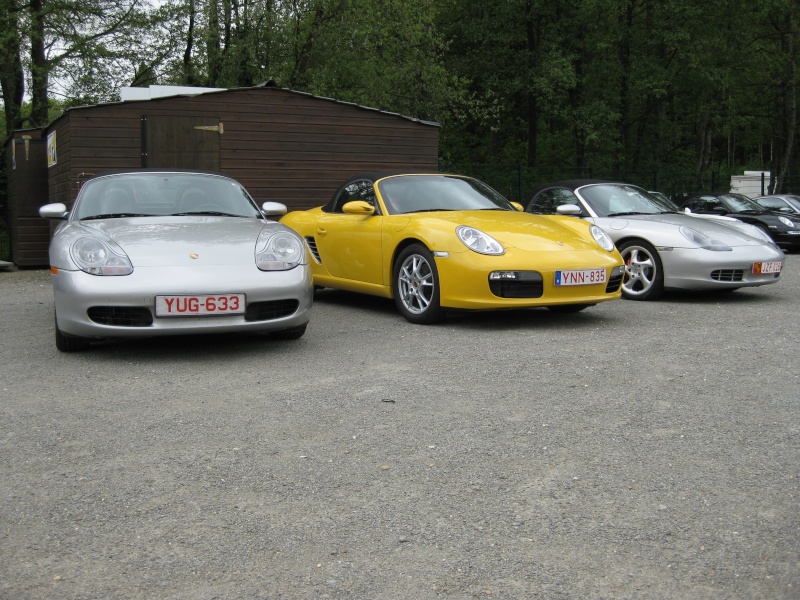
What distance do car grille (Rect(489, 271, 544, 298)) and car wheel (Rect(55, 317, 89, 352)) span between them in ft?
9.56

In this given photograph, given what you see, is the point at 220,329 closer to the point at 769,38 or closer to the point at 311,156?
the point at 311,156

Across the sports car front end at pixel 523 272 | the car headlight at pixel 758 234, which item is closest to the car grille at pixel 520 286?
the sports car front end at pixel 523 272

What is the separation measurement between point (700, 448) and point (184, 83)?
25496 millimetres

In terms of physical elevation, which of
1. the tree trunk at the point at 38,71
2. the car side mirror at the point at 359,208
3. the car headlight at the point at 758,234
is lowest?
the car headlight at the point at 758,234

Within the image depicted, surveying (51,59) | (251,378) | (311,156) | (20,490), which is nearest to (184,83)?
(51,59)

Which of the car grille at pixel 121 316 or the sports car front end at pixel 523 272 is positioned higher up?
the sports car front end at pixel 523 272

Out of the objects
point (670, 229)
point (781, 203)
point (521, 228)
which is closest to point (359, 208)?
point (521, 228)

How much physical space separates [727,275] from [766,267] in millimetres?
440

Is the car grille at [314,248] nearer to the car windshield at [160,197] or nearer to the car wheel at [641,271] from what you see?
the car windshield at [160,197]

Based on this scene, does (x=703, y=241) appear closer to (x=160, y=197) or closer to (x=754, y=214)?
(x=160, y=197)

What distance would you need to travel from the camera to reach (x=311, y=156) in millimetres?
13742

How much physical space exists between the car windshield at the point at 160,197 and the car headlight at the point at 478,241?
1613 mm

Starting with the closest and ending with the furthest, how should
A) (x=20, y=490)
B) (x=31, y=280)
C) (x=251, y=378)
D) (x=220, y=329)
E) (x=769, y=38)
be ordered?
(x=20, y=490), (x=251, y=378), (x=220, y=329), (x=31, y=280), (x=769, y=38)

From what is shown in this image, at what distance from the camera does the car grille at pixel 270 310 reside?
18.4 feet
